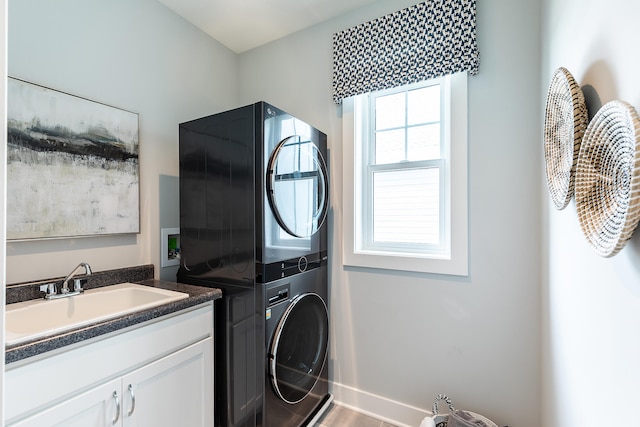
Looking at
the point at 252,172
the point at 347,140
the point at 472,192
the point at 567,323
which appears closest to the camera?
the point at 567,323

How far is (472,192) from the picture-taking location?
1668 mm

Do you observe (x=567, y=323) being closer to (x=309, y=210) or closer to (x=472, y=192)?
(x=472, y=192)

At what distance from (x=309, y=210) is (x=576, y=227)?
1229mm

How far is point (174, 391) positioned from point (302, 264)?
86 cm

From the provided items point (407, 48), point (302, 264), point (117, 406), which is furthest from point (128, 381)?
point (407, 48)

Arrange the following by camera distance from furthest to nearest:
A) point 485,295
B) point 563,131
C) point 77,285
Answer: point 485,295 → point 77,285 → point 563,131

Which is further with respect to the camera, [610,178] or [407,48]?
[407,48]

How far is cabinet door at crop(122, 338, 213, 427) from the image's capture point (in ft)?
3.87

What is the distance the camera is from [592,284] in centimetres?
85

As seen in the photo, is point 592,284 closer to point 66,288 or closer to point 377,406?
point 377,406

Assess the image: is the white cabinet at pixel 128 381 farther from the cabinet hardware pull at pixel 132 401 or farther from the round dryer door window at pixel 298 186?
the round dryer door window at pixel 298 186

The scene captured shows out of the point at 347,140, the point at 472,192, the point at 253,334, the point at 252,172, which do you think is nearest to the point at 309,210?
the point at 252,172

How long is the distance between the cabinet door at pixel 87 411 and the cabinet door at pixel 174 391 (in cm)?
4

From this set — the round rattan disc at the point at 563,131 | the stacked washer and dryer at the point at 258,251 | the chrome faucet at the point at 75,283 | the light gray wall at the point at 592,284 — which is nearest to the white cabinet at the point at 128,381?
the stacked washer and dryer at the point at 258,251
